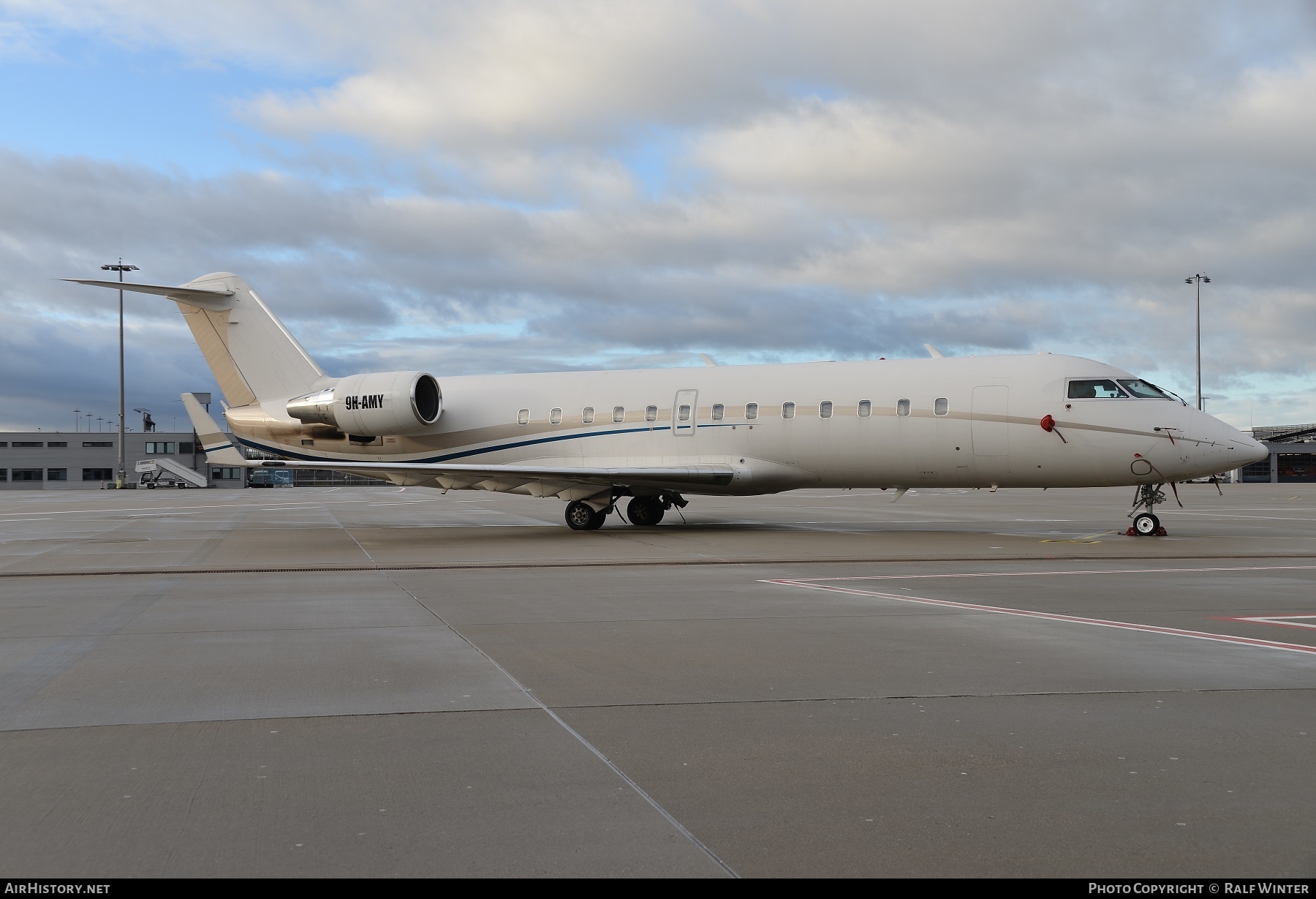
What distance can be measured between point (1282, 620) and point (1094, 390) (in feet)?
34.0

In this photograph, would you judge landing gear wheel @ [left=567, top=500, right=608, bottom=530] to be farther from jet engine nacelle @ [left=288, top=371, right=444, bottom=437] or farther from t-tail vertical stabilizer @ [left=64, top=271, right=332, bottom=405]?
t-tail vertical stabilizer @ [left=64, top=271, right=332, bottom=405]

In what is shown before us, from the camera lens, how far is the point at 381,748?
4.93 metres

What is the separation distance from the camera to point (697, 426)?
2139 cm

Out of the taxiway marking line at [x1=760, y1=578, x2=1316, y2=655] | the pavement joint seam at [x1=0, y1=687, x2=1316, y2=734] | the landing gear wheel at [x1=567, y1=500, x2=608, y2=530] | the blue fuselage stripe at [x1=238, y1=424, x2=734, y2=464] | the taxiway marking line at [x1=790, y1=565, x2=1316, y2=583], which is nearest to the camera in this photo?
the pavement joint seam at [x1=0, y1=687, x2=1316, y2=734]

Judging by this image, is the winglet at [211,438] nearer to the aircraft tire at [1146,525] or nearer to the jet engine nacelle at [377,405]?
the jet engine nacelle at [377,405]

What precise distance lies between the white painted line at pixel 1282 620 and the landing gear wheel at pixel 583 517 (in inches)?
565

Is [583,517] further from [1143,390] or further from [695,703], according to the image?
[695,703]

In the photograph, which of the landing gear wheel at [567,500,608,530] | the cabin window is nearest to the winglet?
the landing gear wheel at [567,500,608,530]

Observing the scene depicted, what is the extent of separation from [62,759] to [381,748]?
1445 mm

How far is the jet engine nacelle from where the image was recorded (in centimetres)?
2266

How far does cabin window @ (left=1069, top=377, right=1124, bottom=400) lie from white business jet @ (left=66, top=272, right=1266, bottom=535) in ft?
0.13

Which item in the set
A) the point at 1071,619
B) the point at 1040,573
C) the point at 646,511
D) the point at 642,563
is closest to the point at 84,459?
the point at 646,511
